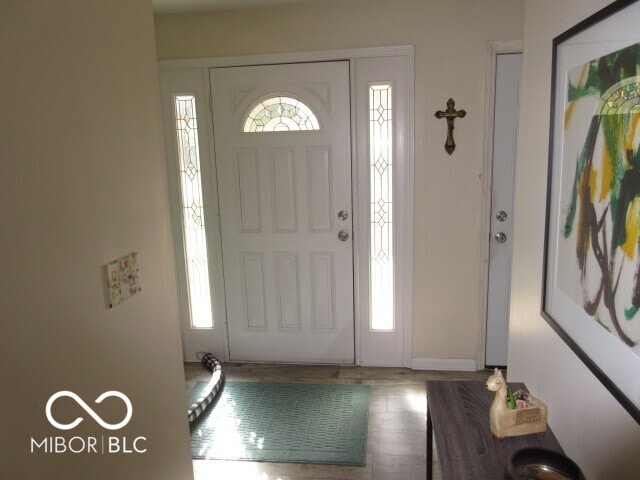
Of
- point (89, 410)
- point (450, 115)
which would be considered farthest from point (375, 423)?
point (450, 115)

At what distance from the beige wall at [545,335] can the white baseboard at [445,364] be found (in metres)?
1.40


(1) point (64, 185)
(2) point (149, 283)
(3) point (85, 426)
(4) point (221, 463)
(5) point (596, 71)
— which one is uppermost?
(5) point (596, 71)

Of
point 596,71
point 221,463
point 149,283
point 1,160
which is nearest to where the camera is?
point 1,160

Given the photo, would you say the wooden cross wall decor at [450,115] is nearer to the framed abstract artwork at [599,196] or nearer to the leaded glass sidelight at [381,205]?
the leaded glass sidelight at [381,205]

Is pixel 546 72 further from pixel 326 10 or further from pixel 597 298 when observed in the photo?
pixel 326 10

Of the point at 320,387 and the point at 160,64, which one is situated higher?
the point at 160,64

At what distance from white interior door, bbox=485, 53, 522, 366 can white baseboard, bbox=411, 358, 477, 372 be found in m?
0.13

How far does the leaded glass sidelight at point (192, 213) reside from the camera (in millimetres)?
2996

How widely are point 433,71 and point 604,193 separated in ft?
6.52

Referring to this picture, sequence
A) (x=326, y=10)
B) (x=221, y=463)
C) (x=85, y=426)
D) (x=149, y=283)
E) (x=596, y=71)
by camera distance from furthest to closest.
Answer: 1. (x=326, y=10)
2. (x=221, y=463)
3. (x=149, y=283)
4. (x=85, y=426)
5. (x=596, y=71)

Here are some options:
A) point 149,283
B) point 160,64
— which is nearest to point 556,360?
point 149,283

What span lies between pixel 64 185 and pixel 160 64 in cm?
217

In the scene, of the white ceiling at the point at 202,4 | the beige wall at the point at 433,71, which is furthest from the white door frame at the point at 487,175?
the white ceiling at the point at 202,4

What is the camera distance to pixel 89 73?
1153 mm
